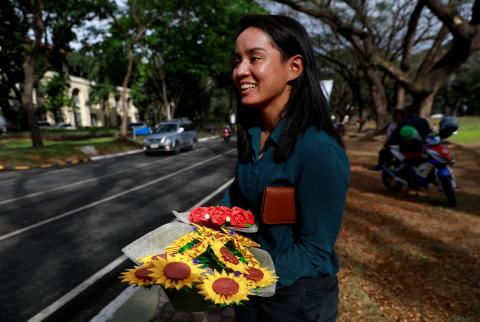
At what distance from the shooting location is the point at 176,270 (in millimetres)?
1065

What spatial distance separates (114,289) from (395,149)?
20.9 feet

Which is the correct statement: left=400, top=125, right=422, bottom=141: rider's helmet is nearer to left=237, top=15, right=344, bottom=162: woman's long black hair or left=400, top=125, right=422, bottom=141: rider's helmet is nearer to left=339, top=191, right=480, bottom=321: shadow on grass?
left=339, top=191, right=480, bottom=321: shadow on grass

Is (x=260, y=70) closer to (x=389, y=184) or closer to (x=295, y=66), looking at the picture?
(x=295, y=66)

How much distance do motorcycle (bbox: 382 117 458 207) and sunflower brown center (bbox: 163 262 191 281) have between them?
634cm

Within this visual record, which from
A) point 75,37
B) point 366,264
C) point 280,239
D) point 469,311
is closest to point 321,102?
point 280,239

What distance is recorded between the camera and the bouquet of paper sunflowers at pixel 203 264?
1049 millimetres

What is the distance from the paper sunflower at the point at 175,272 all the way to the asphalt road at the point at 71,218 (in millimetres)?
2796

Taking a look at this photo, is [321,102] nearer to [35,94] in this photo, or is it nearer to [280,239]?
[280,239]

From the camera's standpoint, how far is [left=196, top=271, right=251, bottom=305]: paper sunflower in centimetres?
101

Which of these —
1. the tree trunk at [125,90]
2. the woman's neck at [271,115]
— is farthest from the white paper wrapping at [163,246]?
the tree trunk at [125,90]

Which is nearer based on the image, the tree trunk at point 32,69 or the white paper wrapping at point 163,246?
the white paper wrapping at point 163,246

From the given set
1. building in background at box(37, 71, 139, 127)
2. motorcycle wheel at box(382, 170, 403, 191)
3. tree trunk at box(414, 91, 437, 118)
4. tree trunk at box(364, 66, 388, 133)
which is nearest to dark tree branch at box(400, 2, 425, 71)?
tree trunk at box(364, 66, 388, 133)

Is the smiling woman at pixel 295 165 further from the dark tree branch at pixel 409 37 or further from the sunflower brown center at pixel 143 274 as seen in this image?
the dark tree branch at pixel 409 37

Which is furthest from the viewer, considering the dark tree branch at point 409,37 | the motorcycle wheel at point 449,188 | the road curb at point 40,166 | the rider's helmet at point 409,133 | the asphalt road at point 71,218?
the dark tree branch at point 409,37
